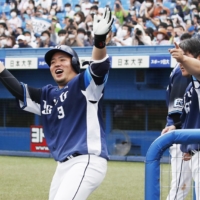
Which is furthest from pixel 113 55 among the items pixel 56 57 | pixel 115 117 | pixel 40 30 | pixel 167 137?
pixel 167 137

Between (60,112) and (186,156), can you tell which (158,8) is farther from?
(60,112)

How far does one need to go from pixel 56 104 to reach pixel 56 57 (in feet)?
1.19

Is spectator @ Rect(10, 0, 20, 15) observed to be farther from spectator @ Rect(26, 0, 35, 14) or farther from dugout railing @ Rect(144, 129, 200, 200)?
dugout railing @ Rect(144, 129, 200, 200)

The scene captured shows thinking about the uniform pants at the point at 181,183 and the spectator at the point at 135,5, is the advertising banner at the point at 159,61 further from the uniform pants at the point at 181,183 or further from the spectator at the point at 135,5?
the uniform pants at the point at 181,183

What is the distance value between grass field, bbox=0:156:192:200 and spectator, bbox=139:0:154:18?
166 inches

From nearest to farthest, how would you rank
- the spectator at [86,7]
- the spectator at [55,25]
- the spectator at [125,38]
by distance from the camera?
1. the spectator at [125,38]
2. the spectator at [55,25]
3. the spectator at [86,7]

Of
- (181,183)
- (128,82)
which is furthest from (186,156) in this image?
(128,82)

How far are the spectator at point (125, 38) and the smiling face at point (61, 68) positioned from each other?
10090mm

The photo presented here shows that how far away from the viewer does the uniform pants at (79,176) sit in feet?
12.1

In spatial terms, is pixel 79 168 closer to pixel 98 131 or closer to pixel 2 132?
pixel 98 131

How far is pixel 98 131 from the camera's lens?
156 inches

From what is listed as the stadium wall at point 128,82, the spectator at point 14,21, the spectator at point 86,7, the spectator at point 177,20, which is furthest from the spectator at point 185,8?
the spectator at point 14,21

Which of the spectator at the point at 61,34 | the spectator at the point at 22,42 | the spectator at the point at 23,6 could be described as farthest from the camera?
the spectator at the point at 23,6

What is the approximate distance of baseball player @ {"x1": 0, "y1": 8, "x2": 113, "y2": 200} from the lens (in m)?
3.72
